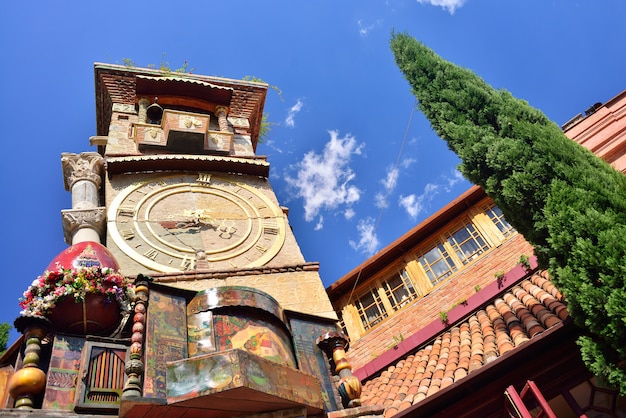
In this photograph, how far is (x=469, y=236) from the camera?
11195 millimetres

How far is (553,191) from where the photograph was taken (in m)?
6.50

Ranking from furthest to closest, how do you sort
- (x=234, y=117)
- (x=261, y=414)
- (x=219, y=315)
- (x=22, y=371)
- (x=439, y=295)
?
(x=234, y=117), (x=439, y=295), (x=219, y=315), (x=261, y=414), (x=22, y=371)

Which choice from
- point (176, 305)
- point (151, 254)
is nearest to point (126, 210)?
point (151, 254)

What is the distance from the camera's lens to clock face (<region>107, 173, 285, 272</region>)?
8.36 m

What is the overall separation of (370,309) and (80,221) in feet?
20.2

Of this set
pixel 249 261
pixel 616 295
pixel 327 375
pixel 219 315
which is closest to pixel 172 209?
pixel 249 261

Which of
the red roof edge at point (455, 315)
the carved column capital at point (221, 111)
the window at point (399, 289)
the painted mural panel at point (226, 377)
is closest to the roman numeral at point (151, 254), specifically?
the painted mural panel at point (226, 377)

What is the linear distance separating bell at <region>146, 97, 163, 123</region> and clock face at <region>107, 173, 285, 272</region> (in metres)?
3.75

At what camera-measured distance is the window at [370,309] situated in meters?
11.2

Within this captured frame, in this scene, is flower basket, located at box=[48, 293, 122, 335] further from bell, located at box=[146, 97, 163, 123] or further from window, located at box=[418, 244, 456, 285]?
bell, located at box=[146, 97, 163, 123]

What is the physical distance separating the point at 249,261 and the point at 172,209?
6.35ft

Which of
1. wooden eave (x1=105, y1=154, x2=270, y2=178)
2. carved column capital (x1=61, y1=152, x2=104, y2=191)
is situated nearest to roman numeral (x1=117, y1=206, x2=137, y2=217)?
carved column capital (x1=61, y1=152, x2=104, y2=191)

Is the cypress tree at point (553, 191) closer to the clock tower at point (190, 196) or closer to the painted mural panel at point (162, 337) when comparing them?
the clock tower at point (190, 196)

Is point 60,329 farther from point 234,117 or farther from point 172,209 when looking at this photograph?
point 234,117
